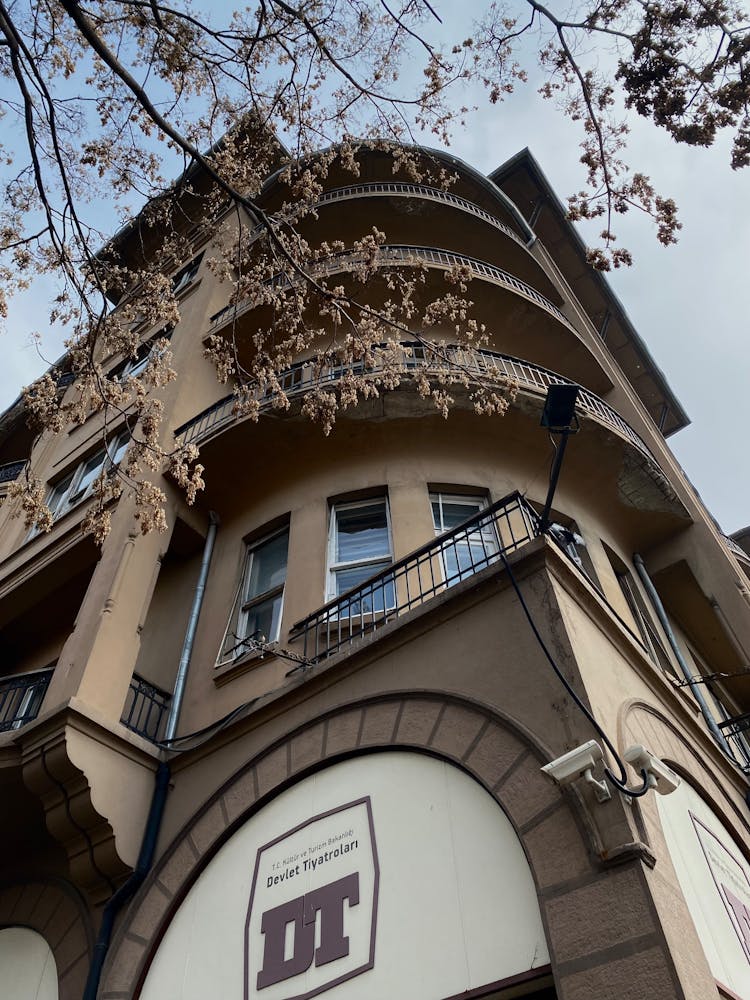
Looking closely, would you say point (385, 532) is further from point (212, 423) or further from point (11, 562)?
point (11, 562)

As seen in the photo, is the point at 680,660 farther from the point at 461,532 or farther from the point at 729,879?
the point at 729,879

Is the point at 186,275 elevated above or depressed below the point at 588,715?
above

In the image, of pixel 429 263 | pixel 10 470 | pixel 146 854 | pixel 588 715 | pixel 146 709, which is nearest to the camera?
pixel 588 715

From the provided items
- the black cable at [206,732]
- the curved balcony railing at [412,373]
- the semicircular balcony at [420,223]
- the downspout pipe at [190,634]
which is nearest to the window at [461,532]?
the curved balcony railing at [412,373]

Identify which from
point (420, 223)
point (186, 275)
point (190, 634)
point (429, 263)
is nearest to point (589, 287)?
point (420, 223)

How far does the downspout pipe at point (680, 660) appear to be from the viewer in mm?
9695

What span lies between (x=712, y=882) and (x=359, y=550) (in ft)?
A: 17.7

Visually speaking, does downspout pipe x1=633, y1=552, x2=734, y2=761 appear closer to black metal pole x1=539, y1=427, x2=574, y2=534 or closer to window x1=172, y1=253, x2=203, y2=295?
black metal pole x1=539, y1=427, x2=574, y2=534

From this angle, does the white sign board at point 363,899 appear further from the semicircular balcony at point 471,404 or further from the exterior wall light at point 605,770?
the semicircular balcony at point 471,404

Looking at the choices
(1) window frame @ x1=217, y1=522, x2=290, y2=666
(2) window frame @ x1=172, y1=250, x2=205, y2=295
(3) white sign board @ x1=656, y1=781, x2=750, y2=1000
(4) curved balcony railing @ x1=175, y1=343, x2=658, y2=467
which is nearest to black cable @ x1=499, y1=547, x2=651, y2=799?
(3) white sign board @ x1=656, y1=781, x2=750, y2=1000

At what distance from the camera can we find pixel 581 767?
5.13m

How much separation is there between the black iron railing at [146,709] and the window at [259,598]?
2.99 ft

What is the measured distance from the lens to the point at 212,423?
11.6 meters

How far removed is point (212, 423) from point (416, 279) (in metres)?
5.16
